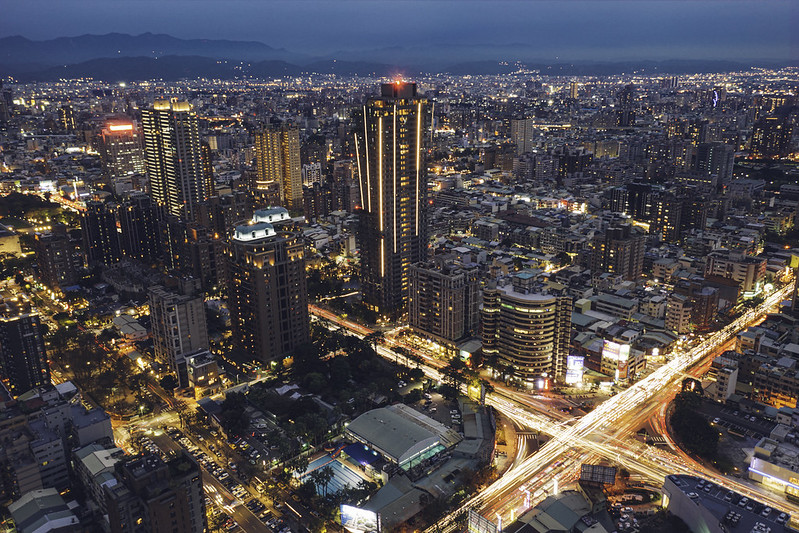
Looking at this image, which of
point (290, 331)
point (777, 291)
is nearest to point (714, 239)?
point (777, 291)

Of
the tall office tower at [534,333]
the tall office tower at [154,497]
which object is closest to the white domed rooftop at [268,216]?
the tall office tower at [534,333]

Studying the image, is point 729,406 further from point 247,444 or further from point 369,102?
point 369,102

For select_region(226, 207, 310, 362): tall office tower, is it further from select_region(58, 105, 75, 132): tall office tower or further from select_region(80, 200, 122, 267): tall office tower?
select_region(58, 105, 75, 132): tall office tower

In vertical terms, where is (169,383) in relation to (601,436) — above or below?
above

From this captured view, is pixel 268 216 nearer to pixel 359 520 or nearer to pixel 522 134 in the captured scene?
pixel 359 520

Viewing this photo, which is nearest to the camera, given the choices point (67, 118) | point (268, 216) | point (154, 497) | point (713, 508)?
point (154, 497)

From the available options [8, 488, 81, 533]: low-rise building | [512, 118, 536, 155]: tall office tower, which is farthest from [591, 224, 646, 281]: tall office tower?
[512, 118, 536, 155]: tall office tower

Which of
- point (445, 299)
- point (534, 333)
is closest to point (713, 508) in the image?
point (534, 333)
